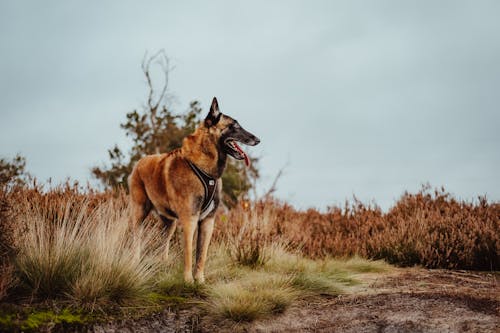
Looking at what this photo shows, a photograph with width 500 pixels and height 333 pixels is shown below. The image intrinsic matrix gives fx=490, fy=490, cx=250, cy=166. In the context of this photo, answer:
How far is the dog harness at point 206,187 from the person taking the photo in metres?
5.54

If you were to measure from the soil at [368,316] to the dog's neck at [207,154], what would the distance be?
1.54 meters

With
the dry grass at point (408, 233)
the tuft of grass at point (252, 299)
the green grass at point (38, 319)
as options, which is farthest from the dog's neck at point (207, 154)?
the dry grass at point (408, 233)

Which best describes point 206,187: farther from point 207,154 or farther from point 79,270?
point 79,270

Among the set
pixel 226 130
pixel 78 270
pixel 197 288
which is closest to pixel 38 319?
pixel 78 270

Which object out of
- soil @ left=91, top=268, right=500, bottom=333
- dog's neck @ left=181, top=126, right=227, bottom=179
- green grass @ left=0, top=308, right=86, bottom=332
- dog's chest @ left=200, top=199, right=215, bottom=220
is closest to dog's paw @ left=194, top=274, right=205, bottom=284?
soil @ left=91, top=268, right=500, bottom=333

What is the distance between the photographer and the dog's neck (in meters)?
5.56

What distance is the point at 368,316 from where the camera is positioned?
194 inches

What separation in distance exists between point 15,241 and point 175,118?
2050 cm

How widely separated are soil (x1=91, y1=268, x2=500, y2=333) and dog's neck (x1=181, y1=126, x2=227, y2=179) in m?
1.54

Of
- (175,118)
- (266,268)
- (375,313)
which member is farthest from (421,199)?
(175,118)

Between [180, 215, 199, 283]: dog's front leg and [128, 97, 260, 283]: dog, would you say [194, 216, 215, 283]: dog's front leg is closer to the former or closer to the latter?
[128, 97, 260, 283]: dog

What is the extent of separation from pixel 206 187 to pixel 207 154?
377 mm

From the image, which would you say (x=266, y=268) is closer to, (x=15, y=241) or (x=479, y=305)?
(x=479, y=305)

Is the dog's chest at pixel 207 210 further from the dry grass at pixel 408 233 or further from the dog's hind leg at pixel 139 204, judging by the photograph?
the dry grass at pixel 408 233
